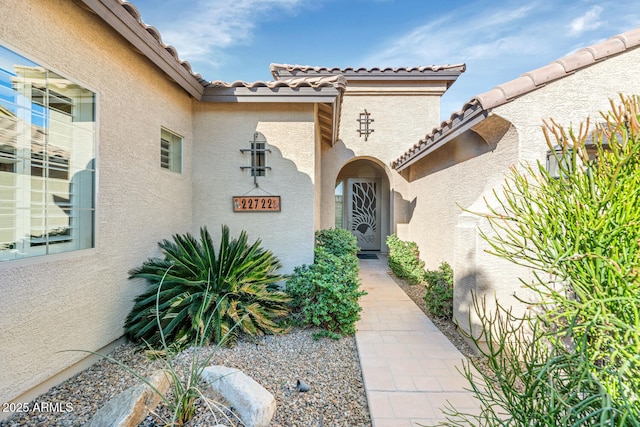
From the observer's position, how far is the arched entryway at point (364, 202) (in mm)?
14703

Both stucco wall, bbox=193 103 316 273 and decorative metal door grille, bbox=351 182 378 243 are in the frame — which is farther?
decorative metal door grille, bbox=351 182 378 243

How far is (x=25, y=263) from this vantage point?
327cm

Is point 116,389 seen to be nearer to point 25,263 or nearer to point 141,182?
point 25,263

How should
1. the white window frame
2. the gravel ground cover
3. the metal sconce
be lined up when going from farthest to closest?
the metal sconce < the white window frame < the gravel ground cover

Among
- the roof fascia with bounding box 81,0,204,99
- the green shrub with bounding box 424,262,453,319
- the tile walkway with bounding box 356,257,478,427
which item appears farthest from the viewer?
the green shrub with bounding box 424,262,453,319

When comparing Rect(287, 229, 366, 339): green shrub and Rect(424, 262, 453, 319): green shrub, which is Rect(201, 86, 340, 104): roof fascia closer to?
Rect(287, 229, 366, 339): green shrub

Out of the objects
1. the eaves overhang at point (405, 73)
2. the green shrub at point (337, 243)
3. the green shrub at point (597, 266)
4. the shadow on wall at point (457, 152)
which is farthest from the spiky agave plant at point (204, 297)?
the eaves overhang at point (405, 73)

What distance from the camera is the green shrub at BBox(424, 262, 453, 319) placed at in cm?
619

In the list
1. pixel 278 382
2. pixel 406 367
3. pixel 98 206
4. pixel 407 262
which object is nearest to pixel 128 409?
pixel 278 382

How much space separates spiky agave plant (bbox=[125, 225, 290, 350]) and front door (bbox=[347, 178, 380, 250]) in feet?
31.6

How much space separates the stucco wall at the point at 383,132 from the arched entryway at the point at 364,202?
2130 mm

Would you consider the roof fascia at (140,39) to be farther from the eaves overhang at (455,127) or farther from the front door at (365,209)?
the front door at (365,209)

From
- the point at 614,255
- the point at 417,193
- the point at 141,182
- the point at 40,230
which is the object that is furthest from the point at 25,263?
the point at 417,193

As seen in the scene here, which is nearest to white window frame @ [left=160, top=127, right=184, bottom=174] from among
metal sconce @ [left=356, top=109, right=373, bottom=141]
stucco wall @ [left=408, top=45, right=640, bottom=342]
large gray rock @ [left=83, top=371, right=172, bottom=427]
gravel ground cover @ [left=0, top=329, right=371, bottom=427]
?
gravel ground cover @ [left=0, top=329, right=371, bottom=427]
